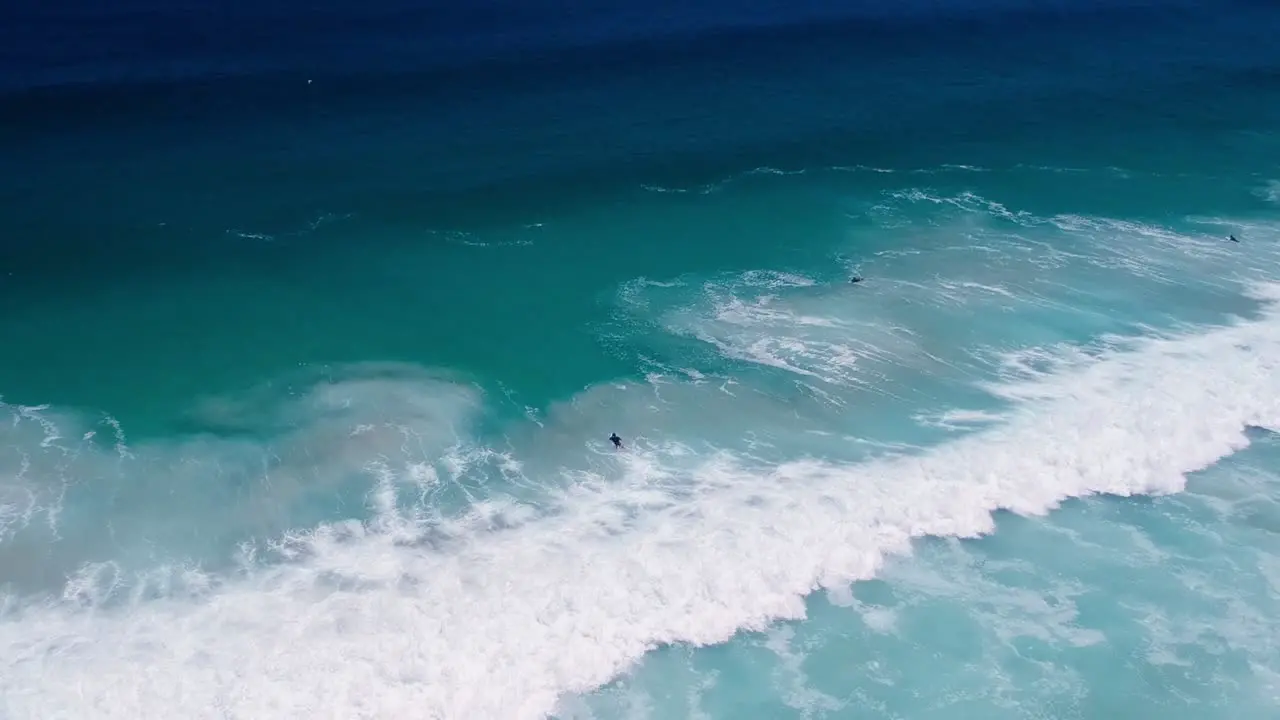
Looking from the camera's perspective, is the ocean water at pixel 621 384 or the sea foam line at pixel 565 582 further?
the ocean water at pixel 621 384

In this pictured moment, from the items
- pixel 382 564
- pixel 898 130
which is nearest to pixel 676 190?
pixel 898 130

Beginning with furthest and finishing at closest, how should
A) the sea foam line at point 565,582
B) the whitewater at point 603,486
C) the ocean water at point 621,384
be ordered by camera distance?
the ocean water at point 621,384 → the whitewater at point 603,486 → the sea foam line at point 565,582

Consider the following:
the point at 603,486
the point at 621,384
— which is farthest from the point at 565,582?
the point at 621,384

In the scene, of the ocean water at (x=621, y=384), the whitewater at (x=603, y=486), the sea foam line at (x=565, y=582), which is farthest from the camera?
the ocean water at (x=621, y=384)

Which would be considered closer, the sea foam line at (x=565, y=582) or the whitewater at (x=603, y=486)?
the sea foam line at (x=565, y=582)

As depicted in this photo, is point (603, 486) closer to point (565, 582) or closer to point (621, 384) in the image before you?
point (565, 582)

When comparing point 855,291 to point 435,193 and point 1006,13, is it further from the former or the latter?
point 1006,13
